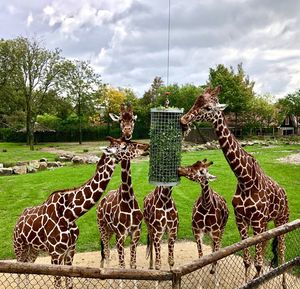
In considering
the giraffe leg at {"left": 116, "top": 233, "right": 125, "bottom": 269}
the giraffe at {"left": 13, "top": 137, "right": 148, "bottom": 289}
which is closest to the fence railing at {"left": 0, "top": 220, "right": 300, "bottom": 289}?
the giraffe leg at {"left": 116, "top": 233, "right": 125, "bottom": 269}

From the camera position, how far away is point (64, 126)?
49.1 metres

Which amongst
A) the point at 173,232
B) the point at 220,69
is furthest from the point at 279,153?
the point at 173,232

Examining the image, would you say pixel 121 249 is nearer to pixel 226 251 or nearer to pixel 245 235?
pixel 245 235

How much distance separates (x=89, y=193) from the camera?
6598 millimetres

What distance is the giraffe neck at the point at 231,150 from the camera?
711 cm

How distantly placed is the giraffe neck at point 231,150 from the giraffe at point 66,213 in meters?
1.44

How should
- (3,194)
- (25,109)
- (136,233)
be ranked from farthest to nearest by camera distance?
1. (25,109)
2. (3,194)
3. (136,233)

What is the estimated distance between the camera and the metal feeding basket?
277 inches

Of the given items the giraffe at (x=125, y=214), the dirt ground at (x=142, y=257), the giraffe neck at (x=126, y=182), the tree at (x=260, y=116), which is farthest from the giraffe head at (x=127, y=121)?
the tree at (x=260, y=116)

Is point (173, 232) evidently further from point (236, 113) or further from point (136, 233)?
point (236, 113)

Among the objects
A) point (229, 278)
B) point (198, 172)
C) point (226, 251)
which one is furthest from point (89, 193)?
point (229, 278)

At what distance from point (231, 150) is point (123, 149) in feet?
6.25

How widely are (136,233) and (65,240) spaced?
4.30 feet

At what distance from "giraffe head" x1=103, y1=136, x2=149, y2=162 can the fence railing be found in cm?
192
